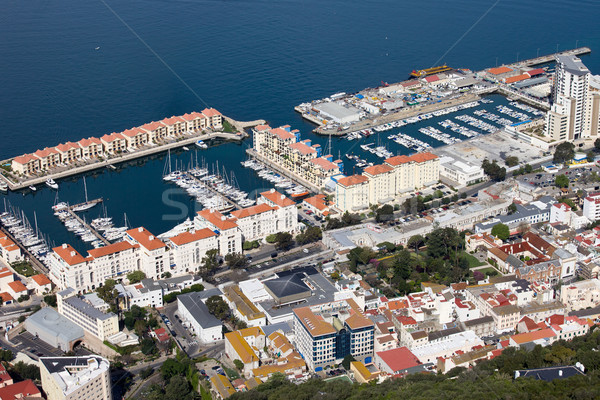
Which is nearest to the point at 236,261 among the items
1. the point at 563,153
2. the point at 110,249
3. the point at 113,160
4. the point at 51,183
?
the point at 110,249

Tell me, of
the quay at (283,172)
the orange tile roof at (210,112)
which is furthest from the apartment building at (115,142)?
the quay at (283,172)

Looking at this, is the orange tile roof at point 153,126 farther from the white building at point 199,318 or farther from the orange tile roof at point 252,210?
the white building at point 199,318

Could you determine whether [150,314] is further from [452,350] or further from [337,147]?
[337,147]

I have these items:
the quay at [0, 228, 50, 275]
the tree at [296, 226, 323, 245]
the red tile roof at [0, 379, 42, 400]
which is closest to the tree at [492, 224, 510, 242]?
the tree at [296, 226, 323, 245]

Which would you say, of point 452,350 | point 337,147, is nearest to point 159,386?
point 452,350

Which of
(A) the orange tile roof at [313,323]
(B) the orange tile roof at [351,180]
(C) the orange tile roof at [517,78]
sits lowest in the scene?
(A) the orange tile roof at [313,323]

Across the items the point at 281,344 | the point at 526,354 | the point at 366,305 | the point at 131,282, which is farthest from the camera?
the point at 131,282

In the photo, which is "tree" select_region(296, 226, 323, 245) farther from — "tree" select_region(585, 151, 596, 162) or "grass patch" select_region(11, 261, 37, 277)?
"tree" select_region(585, 151, 596, 162)
